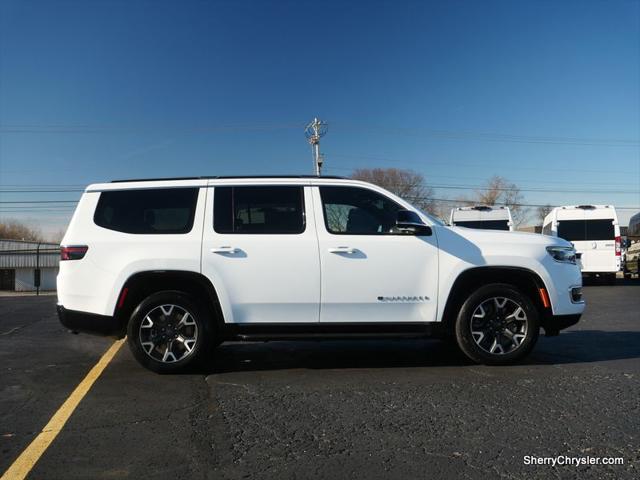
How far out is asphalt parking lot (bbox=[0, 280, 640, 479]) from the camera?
10.6 ft

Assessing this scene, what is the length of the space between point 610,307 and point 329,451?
10047 millimetres

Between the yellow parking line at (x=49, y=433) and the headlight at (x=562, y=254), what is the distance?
480 centimetres

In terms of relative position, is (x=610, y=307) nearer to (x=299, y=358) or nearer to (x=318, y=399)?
(x=299, y=358)

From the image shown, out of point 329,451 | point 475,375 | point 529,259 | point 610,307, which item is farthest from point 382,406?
point 610,307

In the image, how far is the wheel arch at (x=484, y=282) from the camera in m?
5.33

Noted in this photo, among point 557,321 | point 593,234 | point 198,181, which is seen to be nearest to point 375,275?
point 557,321

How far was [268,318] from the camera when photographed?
5234 millimetres

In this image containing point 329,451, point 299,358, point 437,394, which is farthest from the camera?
point 299,358

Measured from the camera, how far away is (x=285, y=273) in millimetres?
5195

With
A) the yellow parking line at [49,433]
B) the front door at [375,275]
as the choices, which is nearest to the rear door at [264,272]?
the front door at [375,275]

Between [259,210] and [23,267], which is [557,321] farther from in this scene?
[23,267]

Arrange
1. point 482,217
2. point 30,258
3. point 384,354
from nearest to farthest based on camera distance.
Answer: point 384,354, point 482,217, point 30,258

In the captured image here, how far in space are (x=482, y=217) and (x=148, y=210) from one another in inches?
596

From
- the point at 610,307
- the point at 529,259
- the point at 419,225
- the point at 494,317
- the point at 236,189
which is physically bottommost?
the point at 610,307
